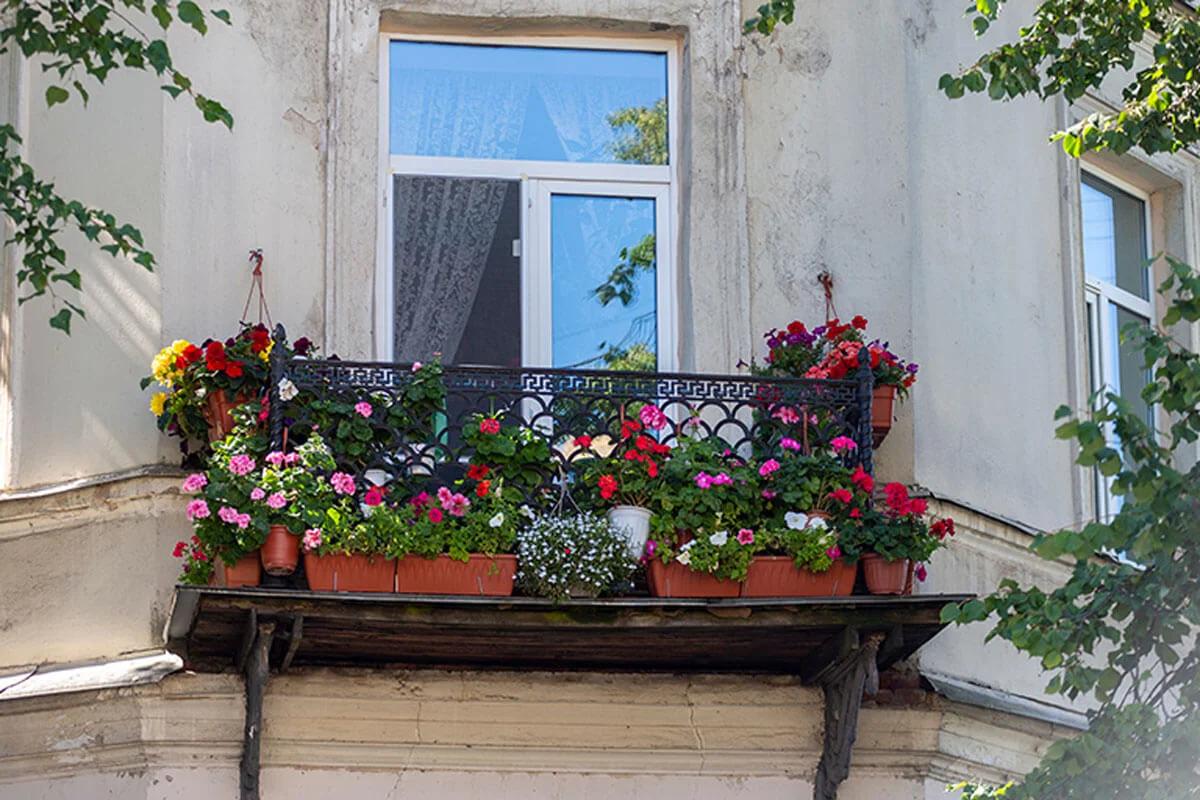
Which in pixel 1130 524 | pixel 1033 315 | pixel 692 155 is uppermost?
pixel 692 155

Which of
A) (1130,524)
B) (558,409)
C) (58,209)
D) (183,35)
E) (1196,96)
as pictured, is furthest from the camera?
(183,35)

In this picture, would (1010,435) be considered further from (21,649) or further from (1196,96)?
(21,649)

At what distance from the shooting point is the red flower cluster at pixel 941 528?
1020 centimetres

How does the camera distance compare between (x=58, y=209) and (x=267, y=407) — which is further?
(x=267, y=407)

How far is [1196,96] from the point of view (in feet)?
31.4

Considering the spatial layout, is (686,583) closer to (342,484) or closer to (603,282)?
(342,484)

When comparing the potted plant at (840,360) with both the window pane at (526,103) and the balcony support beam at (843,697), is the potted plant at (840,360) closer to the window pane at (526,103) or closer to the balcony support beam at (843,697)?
the balcony support beam at (843,697)

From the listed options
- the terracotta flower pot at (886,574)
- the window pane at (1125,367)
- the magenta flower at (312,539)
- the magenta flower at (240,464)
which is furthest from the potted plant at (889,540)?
the window pane at (1125,367)

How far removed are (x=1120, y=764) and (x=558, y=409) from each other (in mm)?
3210

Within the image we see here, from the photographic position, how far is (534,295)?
1126 cm

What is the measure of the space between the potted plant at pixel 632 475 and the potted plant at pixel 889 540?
0.80m

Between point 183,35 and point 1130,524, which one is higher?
point 183,35

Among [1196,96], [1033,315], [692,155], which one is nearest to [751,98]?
[692,155]

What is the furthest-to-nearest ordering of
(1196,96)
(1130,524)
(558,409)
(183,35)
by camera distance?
(183,35)
(558,409)
(1196,96)
(1130,524)
